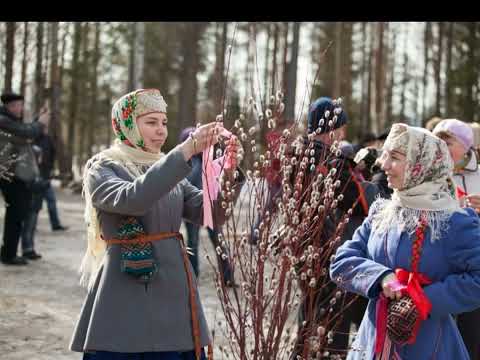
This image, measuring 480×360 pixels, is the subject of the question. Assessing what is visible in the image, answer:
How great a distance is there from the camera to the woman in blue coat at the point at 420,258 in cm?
270

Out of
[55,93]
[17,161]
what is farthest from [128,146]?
[55,93]

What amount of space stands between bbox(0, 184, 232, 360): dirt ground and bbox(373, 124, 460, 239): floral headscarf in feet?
3.47

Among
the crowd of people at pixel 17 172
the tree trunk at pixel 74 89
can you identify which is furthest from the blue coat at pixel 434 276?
the tree trunk at pixel 74 89

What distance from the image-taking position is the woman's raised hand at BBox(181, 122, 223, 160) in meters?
2.81

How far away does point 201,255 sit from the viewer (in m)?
10.0

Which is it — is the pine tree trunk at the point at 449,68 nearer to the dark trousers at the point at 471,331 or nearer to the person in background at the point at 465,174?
the person in background at the point at 465,174

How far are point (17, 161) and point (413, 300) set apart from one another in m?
5.97

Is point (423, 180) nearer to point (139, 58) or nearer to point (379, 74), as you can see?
point (139, 58)

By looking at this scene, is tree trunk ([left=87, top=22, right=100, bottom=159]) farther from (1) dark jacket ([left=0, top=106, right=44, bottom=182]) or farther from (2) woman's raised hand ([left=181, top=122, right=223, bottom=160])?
(2) woman's raised hand ([left=181, top=122, right=223, bottom=160])

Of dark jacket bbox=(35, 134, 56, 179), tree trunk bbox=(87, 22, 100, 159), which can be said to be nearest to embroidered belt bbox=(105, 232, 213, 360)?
dark jacket bbox=(35, 134, 56, 179)

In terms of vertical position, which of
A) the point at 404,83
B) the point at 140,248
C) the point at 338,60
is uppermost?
the point at 404,83

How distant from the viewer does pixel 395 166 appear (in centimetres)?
286

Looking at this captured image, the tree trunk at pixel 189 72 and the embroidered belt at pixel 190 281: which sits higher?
the tree trunk at pixel 189 72
